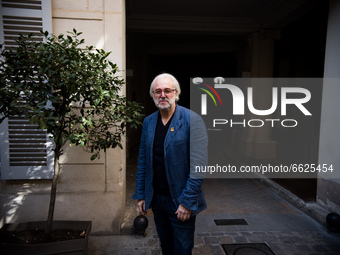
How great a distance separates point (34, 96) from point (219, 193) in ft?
14.6

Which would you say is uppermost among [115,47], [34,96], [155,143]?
[115,47]

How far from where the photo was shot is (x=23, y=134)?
350 cm

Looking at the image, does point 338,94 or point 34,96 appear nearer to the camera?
point 34,96

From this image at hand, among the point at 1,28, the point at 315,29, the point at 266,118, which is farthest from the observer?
the point at 266,118

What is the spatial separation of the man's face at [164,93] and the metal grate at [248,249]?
92.4 inches

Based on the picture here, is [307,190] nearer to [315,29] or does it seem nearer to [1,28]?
[315,29]

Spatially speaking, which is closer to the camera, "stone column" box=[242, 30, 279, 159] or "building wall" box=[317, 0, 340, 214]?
"building wall" box=[317, 0, 340, 214]

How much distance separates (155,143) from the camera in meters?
2.33

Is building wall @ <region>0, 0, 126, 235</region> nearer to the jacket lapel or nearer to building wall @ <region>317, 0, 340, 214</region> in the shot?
the jacket lapel

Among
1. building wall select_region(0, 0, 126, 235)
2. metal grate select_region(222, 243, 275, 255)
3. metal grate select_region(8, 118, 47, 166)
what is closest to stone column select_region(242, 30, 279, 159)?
metal grate select_region(222, 243, 275, 255)

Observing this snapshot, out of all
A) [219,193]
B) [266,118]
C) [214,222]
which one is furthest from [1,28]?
[266,118]

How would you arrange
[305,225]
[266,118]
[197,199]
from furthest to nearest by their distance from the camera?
[266,118] < [305,225] < [197,199]

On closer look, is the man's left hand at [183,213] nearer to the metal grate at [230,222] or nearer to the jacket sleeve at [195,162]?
the jacket sleeve at [195,162]

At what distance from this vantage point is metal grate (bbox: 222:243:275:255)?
3.29 m
